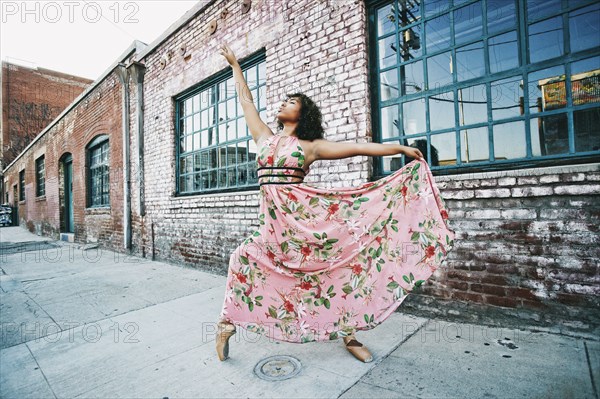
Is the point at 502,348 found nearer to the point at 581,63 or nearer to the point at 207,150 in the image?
the point at 581,63

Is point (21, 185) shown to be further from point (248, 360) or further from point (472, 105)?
point (472, 105)

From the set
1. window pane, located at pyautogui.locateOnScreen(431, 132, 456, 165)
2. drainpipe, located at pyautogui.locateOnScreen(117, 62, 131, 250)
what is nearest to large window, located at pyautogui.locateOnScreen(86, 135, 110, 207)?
drainpipe, located at pyautogui.locateOnScreen(117, 62, 131, 250)

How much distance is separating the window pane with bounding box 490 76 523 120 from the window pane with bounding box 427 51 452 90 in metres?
0.42

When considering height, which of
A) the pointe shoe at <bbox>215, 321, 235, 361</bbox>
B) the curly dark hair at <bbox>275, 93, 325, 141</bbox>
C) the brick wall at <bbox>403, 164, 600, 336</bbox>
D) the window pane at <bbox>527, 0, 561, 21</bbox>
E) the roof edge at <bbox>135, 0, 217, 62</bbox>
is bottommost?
the pointe shoe at <bbox>215, 321, 235, 361</bbox>

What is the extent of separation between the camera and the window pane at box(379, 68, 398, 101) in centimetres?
340

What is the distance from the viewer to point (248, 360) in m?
2.24

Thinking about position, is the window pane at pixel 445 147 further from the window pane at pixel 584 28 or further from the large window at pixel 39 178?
the large window at pixel 39 178

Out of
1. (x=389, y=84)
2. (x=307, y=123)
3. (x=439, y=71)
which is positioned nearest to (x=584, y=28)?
(x=439, y=71)

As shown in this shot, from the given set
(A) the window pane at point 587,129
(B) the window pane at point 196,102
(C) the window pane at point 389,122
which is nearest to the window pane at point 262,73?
(B) the window pane at point 196,102

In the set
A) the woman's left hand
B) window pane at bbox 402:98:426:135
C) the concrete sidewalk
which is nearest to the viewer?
the concrete sidewalk

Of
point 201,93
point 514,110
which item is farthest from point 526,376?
point 201,93

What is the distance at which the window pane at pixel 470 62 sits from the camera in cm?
292

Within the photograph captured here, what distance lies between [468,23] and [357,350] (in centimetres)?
304

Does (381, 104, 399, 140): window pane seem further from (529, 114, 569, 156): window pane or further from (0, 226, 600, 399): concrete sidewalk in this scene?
(0, 226, 600, 399): concrete sidewalk
